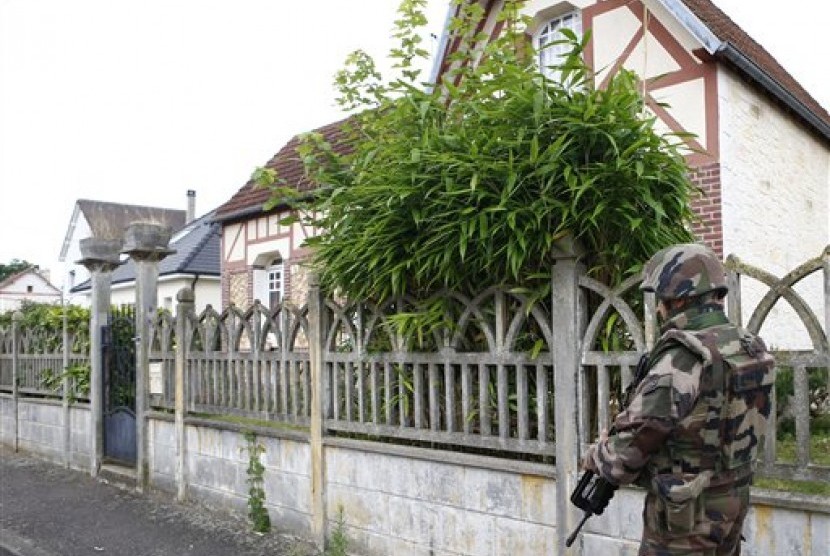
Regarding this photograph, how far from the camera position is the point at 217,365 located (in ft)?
22.6

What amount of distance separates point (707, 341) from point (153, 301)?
6.86 metres

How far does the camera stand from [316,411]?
5582 millimetres

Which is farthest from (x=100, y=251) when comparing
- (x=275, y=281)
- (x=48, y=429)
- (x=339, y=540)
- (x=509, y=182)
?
(x=275, y=281)

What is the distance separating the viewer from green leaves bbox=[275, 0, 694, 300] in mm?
3823

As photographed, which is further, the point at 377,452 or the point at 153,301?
the point at 153,301

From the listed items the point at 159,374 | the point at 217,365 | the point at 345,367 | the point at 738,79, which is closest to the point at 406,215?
the point at 345,367

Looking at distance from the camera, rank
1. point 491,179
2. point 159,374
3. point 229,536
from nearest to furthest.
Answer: point 491,179
point 229,536
point 159,374

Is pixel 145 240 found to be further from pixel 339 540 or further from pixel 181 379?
pixel 339 540

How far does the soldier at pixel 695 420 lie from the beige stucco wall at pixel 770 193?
6.50 meters

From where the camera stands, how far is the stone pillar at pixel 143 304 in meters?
7.94

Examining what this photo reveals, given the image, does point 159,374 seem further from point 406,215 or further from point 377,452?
point 406,215

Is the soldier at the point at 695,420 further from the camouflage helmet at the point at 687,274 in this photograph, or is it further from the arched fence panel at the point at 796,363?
the arched fence panel at the point at 796,363

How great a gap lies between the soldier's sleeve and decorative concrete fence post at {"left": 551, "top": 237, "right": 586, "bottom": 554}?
48.1 inches

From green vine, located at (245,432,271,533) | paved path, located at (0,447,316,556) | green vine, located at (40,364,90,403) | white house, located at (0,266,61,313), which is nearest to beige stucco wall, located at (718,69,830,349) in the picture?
green vine, located at (245,432,271,533)
